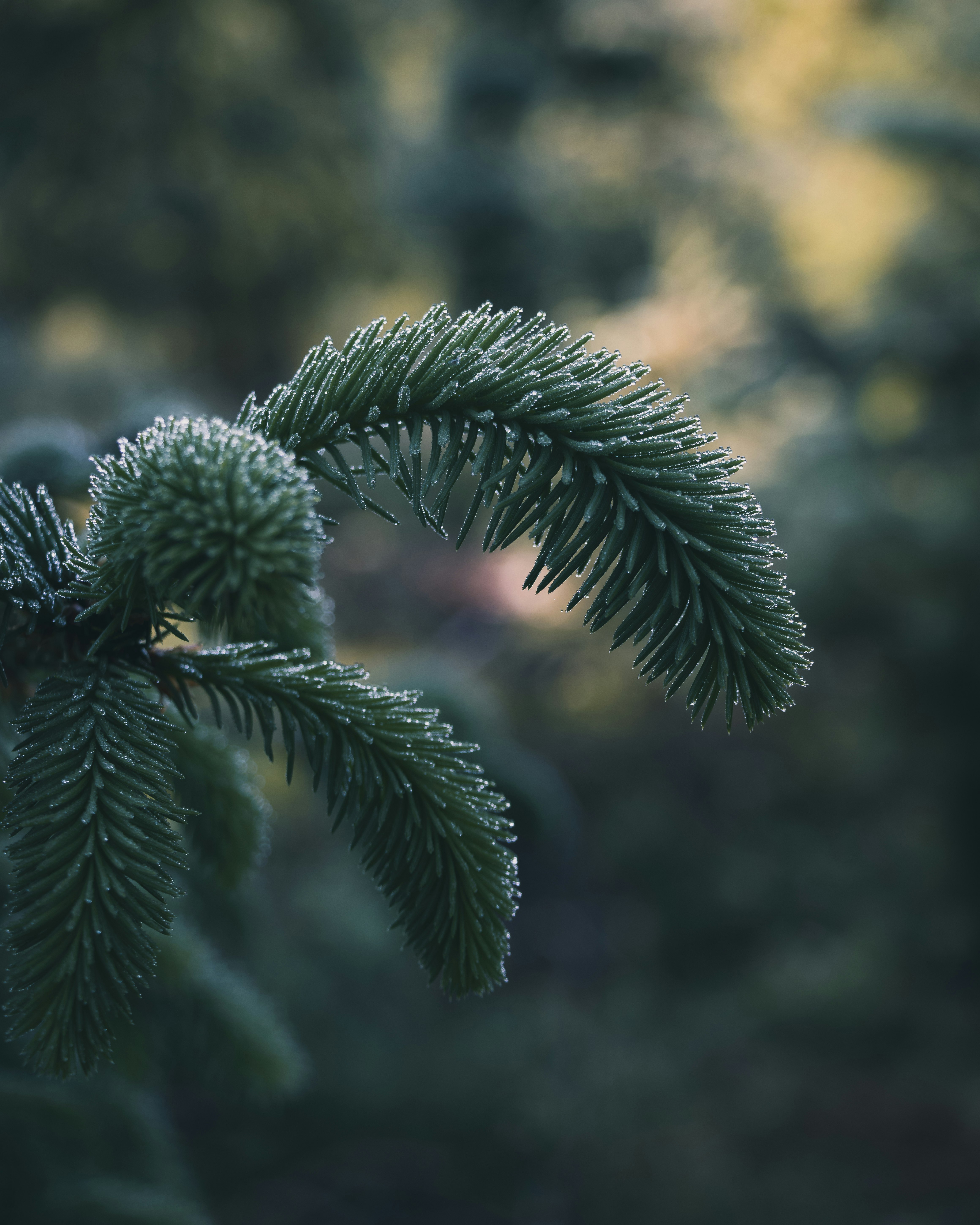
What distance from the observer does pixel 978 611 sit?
5398 mm

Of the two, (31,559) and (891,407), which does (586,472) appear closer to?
(31,559)

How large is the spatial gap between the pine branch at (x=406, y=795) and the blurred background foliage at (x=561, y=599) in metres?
0.87

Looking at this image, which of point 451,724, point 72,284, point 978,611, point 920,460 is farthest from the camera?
point 72,284

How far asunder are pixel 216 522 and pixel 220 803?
0.60 metres

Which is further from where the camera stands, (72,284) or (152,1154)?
(72,284)

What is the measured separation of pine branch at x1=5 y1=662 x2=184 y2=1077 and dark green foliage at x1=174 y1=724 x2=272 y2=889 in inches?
11.8

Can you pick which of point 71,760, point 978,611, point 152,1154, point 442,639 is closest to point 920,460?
point 978,611

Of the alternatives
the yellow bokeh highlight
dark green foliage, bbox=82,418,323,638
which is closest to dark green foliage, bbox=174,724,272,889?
dark green foliage, bbox=82,418,323,638

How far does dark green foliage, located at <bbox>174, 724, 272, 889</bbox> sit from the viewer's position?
1.08 m

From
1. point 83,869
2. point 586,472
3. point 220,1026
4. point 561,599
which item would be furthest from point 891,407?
point 83,869

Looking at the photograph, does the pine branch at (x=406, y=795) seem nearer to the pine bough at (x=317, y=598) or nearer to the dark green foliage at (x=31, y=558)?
the pine bough at (x=317, y=598)

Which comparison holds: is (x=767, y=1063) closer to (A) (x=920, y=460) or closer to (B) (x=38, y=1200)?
(A) (x=920, y=460)

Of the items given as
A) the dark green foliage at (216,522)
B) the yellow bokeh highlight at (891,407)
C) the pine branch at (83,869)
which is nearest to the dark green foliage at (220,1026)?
the pine branch at (83,869)

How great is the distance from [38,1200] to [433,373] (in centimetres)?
133
